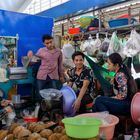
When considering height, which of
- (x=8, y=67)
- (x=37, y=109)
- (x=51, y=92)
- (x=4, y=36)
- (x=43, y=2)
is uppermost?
(x=43, y=2)

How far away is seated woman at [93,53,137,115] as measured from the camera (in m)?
3.15

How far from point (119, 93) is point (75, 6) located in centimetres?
205

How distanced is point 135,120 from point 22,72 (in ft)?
6.88

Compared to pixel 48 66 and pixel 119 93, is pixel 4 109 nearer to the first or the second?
pixel 48 66

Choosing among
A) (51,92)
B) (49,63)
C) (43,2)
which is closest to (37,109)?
(51,92)

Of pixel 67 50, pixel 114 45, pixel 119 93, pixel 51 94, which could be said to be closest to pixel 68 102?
pixel 51 94

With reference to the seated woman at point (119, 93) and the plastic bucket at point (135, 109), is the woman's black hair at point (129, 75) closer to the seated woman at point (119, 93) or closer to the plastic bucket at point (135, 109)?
the seated woman at point (119, 93)

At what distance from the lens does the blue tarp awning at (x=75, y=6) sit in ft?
13.6

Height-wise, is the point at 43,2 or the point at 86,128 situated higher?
the point at 43,2

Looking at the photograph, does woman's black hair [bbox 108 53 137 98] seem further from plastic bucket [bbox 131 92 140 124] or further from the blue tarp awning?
the blue tarp awning

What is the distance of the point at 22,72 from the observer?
4324 mm

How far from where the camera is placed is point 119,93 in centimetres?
322

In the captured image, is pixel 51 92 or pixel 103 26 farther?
pixel 103 26

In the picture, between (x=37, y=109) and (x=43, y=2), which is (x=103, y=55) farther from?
(x=43, y=2)
